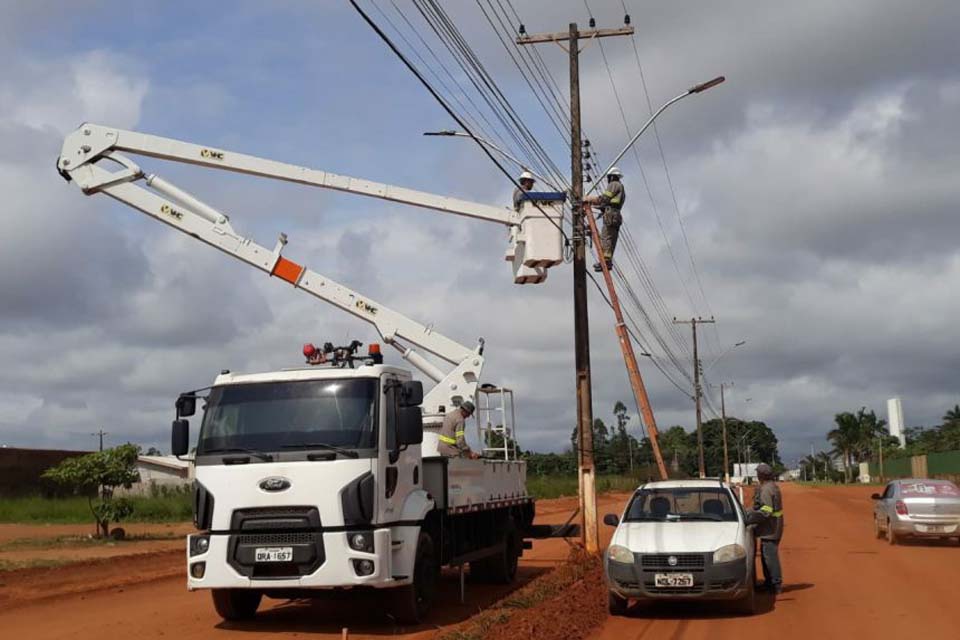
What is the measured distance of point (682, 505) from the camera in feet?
45.6

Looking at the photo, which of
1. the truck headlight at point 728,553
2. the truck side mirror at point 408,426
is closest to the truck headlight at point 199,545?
the truck side mirror at point 408,426

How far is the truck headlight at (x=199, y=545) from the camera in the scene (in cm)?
1130

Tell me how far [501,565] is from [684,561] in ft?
15.6

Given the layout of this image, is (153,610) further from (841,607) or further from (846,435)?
(846,435)

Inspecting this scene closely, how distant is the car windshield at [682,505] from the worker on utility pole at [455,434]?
2.42m

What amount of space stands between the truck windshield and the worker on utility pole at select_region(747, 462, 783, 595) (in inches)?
217

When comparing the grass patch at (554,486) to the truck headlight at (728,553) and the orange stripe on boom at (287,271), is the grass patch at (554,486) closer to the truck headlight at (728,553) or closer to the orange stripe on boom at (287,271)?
the orange stripe on boom at (287,271)

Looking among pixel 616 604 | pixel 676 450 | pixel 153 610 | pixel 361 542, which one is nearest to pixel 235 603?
pixel 153 610

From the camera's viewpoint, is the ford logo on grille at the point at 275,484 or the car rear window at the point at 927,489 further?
the car rear window at the point at 927,489

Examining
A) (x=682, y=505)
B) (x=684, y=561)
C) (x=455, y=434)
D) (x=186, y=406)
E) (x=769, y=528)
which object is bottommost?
(x=684, y=561)

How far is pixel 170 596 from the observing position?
15594 millimetres

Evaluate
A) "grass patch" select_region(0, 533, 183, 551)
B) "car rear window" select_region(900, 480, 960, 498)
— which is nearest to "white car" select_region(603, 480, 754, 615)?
"car rear window" select_region(900, 480, 960, 498)

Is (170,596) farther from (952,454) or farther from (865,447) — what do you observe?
(865,447)

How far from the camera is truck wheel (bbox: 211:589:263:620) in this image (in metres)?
12.0
